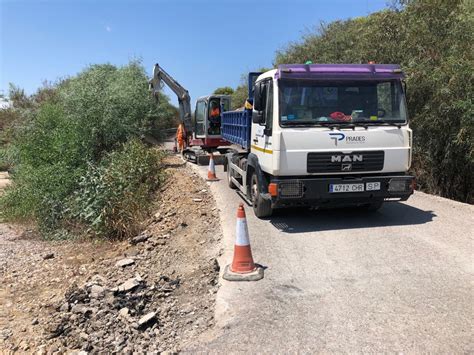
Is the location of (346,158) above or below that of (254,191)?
above

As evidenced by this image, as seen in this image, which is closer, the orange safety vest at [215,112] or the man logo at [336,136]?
the man logo at [336,136]

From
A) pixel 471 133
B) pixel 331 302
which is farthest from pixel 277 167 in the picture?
pixel 471 133

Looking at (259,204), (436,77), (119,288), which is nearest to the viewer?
(119,288)

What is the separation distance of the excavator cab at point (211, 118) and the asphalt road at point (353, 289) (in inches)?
359

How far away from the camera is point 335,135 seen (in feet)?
21.9

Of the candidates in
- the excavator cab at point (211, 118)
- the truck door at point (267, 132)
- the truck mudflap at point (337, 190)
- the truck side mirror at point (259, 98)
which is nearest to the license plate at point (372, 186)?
the truck mudflap at point (337, 190)

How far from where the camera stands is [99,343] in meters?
4.44

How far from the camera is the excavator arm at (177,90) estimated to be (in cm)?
1785

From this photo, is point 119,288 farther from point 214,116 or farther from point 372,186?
point 214,116

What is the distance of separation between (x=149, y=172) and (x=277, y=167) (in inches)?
270

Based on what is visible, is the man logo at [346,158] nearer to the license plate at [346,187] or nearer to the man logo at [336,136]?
the man logo at [336,136]

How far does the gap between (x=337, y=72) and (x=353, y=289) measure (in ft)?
12.1

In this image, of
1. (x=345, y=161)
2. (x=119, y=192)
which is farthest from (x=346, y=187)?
(x=119, y=192)

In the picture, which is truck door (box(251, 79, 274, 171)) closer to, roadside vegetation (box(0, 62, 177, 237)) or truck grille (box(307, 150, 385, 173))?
truck grille (box(307, 150, 385, 173))
